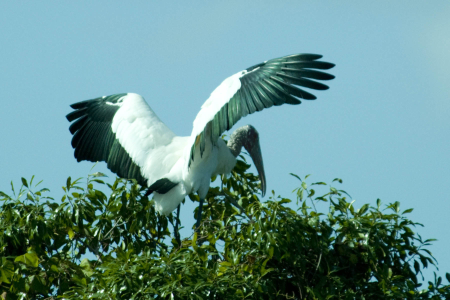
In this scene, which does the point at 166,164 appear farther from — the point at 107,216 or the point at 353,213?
the point at 353,213

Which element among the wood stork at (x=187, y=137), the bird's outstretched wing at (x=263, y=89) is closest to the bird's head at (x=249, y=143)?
the wood stork at (x=187, y=137)

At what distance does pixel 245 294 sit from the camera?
A: 466 cm

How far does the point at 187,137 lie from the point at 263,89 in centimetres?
130

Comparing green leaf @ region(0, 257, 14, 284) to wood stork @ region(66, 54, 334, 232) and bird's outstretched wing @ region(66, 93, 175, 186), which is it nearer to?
wood stork @ region(66, 54, 334, 232)

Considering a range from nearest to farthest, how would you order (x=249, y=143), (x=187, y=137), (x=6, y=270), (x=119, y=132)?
(x=6, y=270), (x=187, y=137), (x=119, y=132), (x=249, y=143)

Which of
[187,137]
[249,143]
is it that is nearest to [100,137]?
[187,137]

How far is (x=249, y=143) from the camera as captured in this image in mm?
7039

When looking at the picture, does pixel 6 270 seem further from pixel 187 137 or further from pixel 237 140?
pixel 237 140

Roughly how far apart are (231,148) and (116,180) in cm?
153

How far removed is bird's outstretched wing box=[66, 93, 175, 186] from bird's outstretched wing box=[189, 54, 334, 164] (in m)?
0.97

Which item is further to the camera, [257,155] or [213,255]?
[257,155]

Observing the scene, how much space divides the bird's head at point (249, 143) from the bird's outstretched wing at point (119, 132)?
589 mm

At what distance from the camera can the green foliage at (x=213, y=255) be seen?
182 inches

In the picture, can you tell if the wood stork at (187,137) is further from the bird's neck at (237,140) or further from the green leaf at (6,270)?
the green leaf at (6,270)
